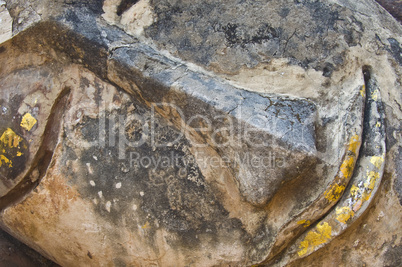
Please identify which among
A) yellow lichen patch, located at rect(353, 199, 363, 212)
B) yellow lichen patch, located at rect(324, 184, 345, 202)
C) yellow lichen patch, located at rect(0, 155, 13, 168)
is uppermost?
yellow lichen patch, located at rect(324, 184, 345, 202)

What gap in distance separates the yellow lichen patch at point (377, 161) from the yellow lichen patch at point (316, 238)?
276 mm

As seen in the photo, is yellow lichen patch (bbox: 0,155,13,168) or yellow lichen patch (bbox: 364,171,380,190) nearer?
yellow lichen patch (bbox: 364,171,380,190)

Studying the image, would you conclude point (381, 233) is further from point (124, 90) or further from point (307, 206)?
point (124, 90)

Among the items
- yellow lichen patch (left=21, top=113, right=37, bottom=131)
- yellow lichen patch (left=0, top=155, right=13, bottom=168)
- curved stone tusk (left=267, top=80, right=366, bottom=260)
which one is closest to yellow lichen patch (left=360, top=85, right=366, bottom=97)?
curved stone tusk (left=267, top=80, right=366, bottom=260)

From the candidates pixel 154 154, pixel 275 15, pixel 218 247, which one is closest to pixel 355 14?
pixel 275 15

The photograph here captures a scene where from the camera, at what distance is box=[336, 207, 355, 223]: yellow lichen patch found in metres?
1.46

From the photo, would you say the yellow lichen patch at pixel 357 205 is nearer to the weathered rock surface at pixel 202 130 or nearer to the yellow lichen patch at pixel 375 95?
the weathered rock surface at pixel 202 130

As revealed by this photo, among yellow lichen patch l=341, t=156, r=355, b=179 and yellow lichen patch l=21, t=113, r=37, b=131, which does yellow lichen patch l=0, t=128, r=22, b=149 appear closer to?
yellow lichen patch l=21, t=113, r=37, b=131

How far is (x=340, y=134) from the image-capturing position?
1.50 metres

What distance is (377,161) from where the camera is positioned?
146cm

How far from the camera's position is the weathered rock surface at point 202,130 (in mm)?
1490

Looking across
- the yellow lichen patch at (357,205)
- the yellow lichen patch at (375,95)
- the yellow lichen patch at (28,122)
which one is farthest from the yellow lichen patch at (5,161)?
the yellow lichen patch at (375,95)

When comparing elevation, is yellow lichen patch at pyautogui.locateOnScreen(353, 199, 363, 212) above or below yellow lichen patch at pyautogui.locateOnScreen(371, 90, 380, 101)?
below

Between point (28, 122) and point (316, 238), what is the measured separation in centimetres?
125
